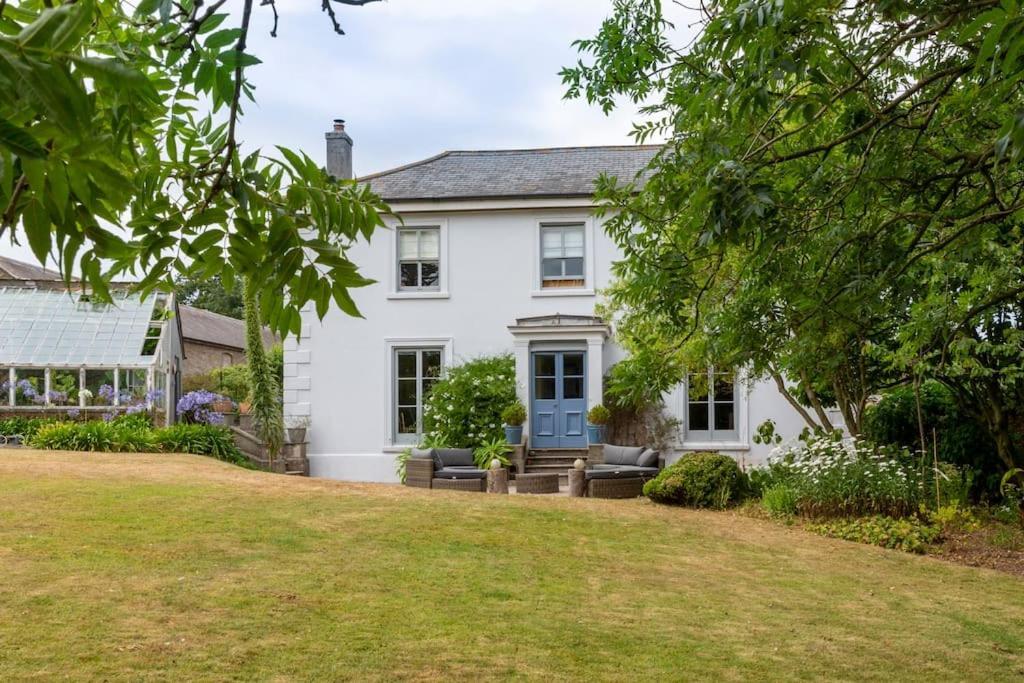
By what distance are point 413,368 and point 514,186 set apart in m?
4.80

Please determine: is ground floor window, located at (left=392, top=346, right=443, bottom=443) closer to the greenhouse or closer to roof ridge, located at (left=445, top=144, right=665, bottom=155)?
the greenhouse

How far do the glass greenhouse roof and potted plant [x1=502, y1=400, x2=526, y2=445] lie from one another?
8150 mm

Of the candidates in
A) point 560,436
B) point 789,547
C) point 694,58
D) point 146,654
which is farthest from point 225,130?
point 560,436

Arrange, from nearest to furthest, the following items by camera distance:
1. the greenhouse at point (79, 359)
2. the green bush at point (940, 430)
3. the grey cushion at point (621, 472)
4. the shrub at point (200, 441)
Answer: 1. the green bush at point (940, 430)
2. the grey cushion at point (621, 472)
3. the shrub at point (200, 441)
4. the greenhouse at point (79, 359)

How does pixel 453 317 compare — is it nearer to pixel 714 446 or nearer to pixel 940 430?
pixel 714 446

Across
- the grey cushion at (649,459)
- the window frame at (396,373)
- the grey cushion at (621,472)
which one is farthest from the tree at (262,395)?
the grey cushion at (649,459)

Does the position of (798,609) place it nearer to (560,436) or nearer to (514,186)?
(560,436)

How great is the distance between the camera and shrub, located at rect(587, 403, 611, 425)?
19.3 metres

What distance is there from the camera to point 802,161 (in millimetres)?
6949

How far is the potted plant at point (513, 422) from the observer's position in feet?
63.9

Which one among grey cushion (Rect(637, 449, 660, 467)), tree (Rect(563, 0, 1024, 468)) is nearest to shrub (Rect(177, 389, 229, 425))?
grey cushion (Rect(637, 449, 660, 467))

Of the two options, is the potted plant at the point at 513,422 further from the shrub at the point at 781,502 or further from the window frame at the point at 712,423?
the shrub at the point at 781,502

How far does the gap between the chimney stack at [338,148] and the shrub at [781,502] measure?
13.5 metres

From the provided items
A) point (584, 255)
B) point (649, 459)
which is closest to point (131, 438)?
point (649, 459)
